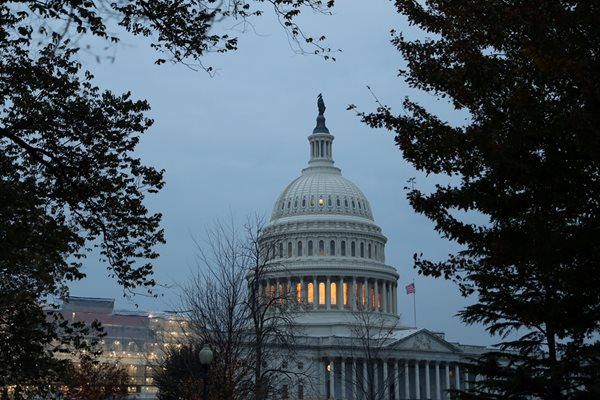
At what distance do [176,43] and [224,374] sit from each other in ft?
79.2

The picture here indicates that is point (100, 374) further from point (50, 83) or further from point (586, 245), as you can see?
point (586, 245)

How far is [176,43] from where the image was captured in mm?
14898

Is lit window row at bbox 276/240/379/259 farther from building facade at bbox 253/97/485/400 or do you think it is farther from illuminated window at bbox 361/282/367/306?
illuminated window at bbox 361/282/367/306

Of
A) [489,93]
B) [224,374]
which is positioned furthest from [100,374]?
[489,93]

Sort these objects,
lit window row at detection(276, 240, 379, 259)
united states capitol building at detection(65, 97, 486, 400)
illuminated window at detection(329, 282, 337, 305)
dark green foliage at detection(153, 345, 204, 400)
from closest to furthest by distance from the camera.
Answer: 1. dark green foliage at detection(153, 345, 204, 400)
2. united states capitol building at detection(65, 97, 486, 400)
3. illuminated window at detection(329, 282, 337, 305)
4. lit window row at detection(276, 240, 379, 259)

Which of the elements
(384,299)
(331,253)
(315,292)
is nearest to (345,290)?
(315,292)

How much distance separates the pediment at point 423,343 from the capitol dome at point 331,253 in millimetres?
6804

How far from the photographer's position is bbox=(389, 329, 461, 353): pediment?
394ft

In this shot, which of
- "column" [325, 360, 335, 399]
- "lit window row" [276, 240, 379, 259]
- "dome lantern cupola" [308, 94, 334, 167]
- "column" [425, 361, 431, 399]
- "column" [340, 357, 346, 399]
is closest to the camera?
"column" [325, 360, 335, 399]

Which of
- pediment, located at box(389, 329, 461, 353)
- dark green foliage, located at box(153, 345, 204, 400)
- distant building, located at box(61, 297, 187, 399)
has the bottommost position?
dark green foliage, located at box(153, 345, 204, 400)

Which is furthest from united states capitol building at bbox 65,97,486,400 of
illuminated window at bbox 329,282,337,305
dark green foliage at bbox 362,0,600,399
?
dark green foliage at bbox 362,0,600,399

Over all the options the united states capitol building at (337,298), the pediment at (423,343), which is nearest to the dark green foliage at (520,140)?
the united states capitol building at (337,298)

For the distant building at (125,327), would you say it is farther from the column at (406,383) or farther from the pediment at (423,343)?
the column at (406,383)

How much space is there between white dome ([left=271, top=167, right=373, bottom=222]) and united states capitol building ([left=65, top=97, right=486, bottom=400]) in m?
0.16
